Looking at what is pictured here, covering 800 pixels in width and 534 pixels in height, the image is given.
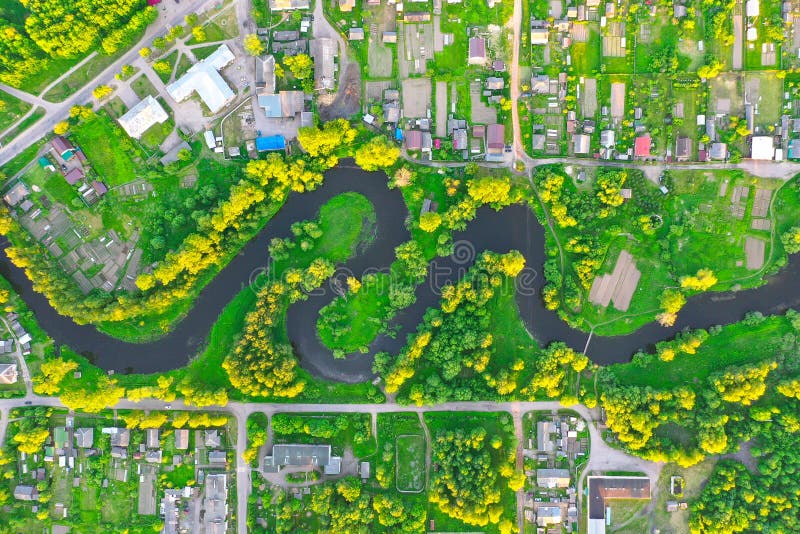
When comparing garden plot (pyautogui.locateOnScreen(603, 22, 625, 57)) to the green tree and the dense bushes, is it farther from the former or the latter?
the green tree

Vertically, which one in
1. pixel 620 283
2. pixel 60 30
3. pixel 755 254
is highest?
pixel 60 30

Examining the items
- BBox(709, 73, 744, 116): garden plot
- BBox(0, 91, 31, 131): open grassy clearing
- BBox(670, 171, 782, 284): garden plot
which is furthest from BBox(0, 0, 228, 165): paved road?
BBox(670, 171, 782, 284): garden plot

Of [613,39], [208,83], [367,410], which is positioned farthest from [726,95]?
[208,83]

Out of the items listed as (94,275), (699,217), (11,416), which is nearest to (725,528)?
(699,217)

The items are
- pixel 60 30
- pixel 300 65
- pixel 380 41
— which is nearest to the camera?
pixel 60 30

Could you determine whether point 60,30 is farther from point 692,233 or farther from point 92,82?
point 692,233
